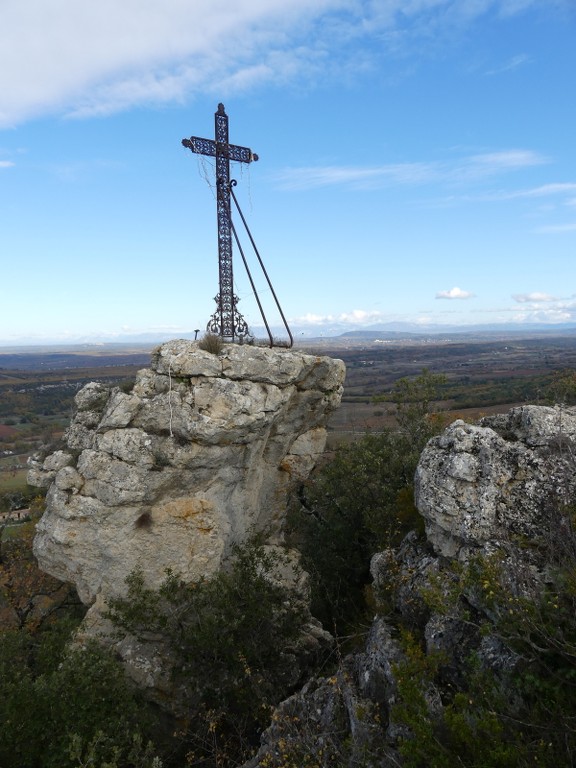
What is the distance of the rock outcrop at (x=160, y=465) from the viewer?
12.5 m

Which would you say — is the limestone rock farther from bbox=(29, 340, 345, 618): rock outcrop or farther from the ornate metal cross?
the ornate metal cross

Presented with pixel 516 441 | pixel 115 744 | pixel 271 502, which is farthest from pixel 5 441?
pixel 516 441

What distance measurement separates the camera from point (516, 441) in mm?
10359


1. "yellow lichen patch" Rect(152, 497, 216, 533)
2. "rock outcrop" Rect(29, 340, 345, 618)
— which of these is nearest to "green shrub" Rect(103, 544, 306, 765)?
"rock outcrop" Rect(29, 340, 345, 618)

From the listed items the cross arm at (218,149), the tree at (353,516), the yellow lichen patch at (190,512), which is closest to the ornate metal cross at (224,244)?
the cross arm at (218,149)

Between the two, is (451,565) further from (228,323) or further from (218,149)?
(218,149)

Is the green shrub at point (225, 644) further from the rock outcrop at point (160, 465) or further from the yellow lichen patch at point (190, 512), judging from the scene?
the yellow lichen patch at point (190, 512)

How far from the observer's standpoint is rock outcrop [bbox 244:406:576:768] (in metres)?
7.59

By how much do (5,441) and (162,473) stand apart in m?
64.5

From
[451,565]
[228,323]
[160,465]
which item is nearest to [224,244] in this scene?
[228,323]

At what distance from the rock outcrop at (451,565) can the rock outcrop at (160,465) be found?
485 cm

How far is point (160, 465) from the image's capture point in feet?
41.1

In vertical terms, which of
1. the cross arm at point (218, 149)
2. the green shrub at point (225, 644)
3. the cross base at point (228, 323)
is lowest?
the green shrub at point (225, 644)

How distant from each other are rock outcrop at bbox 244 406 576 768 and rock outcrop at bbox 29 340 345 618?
15.9 feet
